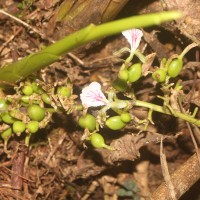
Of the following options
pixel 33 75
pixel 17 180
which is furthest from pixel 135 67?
pixel 17 180

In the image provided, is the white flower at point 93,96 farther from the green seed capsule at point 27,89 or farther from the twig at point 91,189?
the twig at point 91,189

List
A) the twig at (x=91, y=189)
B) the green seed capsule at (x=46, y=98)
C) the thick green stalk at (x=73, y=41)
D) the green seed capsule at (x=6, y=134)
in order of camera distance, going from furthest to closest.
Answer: the twig at (x=91, y=189) < the green seed capsule at (x=6, y=134) < the green seed capsule at (x=46, y=98) < the thick green stalk at (x=73, y=41)

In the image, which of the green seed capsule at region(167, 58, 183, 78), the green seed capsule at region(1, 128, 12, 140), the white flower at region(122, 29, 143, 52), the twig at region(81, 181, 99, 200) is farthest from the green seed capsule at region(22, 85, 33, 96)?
the twig at region(81, 181, 99, 200)

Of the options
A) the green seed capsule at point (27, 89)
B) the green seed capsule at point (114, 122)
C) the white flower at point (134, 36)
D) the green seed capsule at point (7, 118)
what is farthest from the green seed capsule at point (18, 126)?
the white flower at point (134, 36)

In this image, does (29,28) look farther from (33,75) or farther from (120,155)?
(120,155)

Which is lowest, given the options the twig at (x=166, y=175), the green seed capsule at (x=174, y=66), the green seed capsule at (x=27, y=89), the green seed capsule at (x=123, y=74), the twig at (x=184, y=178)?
the twig at (x=184, y=178)

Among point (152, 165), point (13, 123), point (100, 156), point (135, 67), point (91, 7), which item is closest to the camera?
point (135, 67)

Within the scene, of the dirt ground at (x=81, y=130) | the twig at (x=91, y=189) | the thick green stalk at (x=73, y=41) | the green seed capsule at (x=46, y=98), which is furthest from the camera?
the twig at (x=91, y=189)
